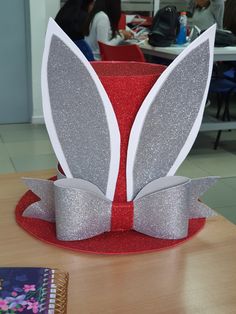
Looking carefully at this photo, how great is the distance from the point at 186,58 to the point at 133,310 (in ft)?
1.19

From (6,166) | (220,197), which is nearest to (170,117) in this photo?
(220,197)

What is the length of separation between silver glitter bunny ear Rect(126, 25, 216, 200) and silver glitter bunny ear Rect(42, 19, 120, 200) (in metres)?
0.03

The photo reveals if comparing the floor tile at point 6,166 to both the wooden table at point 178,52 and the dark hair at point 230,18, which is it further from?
the dark hair at point 230,18

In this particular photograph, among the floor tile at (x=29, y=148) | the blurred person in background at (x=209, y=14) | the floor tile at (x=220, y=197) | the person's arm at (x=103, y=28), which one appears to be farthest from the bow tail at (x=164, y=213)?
the blurred person in background at (x=209, y=14)

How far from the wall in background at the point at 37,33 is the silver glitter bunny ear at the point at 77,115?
298 cm

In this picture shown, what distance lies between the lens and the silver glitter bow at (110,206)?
2.15 ft

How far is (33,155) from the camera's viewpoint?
2963 mm

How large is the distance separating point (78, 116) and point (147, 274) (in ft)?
→ 0.83

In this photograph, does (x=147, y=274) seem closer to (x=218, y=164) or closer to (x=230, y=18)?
(x=218, y=164)

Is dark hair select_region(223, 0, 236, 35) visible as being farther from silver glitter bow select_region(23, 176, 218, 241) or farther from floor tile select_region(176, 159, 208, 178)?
silver glitter bow select_region(23, 176, 218, 241)

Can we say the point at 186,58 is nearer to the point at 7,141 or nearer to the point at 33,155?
the point at 33,155

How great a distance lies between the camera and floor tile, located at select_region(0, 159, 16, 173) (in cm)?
265

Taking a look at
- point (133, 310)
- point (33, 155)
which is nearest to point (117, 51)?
point (33, 155)

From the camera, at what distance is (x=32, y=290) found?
58 centimetres
